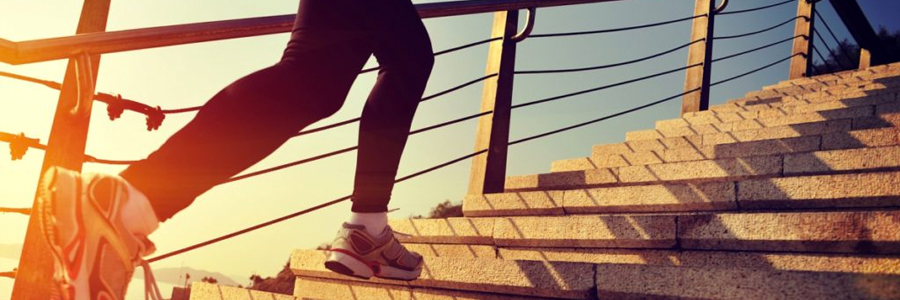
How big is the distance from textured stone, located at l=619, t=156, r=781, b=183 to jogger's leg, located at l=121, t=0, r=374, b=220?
2.05 m

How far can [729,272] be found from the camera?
168 cm

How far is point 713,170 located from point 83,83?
2544mm

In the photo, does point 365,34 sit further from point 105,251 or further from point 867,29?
point 867,29

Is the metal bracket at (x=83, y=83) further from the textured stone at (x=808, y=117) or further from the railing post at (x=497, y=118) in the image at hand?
the textured stone at (x=808, y=117)

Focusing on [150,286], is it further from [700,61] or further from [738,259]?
[700,61]

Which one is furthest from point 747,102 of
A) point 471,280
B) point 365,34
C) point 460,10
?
point 365,34

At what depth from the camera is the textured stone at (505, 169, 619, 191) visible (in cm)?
348

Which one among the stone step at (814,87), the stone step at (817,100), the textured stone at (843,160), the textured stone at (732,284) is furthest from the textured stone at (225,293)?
the stone step at (814,87)

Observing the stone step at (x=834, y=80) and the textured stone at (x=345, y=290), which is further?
the stone step at (x=834, y=80)

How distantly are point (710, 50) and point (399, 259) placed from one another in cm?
435

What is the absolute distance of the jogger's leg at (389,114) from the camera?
5.49ft

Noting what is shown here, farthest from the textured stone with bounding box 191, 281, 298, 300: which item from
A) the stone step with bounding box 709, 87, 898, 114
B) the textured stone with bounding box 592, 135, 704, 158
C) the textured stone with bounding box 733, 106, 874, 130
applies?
the stone step with bounding box 709, 87, 898, 114

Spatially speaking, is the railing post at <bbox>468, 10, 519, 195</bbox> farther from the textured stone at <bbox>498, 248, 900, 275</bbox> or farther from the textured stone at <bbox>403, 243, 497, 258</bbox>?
the textured stone at <bbox>498, 248, 900, 275</bbox>

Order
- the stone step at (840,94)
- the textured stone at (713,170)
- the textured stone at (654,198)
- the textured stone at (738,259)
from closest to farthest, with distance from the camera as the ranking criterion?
the textured stone at (738,259) < the textured stone at (654,198) < the textured stone at (713,170) < the stone step at (840,94)
